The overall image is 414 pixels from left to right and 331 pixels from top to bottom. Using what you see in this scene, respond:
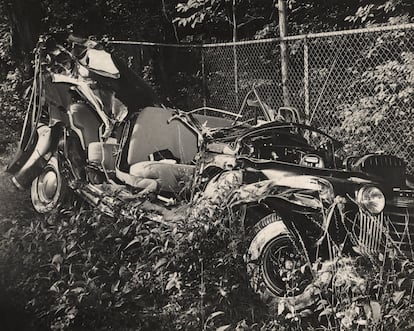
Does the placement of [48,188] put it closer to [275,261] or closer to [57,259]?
[57,259]

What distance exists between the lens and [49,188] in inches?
197

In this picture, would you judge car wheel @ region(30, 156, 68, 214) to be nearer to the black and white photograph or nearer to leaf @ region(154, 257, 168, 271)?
the black and white photograph

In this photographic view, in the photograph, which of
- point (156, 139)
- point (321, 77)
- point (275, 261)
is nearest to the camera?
point (275, 261)

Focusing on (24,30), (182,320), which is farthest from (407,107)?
(24,30)

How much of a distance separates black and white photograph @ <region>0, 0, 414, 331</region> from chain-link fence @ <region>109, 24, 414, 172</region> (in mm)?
19

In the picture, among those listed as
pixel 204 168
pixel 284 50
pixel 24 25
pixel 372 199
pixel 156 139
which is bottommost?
pixel 372 199

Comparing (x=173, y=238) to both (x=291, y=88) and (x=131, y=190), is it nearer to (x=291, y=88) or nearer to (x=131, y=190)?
(x=131, y=190)

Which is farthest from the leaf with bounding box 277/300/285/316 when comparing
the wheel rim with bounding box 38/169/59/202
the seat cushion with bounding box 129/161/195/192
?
the wheel rim with bounding box 38/169/59/202

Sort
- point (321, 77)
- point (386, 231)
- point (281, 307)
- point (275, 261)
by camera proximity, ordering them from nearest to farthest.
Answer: point (281, 307), point (386, 231), point (275, 261), point (321, 77)

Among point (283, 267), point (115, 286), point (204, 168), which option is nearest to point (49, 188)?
point (204, 168)

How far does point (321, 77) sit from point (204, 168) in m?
2.14

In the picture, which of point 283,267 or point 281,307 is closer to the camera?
point 281,307

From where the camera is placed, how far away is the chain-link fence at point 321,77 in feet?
15.7

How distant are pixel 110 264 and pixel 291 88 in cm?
268
